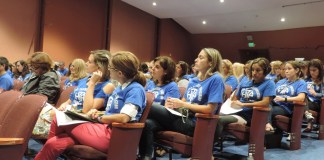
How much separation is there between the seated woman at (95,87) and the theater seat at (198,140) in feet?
1.84

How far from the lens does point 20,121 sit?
163 centimetres

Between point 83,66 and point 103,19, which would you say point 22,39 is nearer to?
point 103,19

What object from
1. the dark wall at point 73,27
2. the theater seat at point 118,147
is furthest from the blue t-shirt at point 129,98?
the dark wall at point 73,27

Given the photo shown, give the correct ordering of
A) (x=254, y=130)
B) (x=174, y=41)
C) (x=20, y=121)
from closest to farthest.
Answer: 1. (x=20, y=121)
2. (x=254, y=130)
3. (x=174, y=41)

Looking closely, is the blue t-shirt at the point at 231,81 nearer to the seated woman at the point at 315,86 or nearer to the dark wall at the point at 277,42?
the seated woman at the point at 315,86

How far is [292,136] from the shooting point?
3750 millimetres

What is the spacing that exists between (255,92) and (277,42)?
8.37m

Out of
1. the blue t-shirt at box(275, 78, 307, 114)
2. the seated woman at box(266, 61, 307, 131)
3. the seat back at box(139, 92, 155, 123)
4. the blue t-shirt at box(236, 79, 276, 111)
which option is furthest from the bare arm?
the blue t-shirt at box(275, 78, 307, 114)

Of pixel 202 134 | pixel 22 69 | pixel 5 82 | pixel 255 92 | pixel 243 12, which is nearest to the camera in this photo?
pixel 202 134

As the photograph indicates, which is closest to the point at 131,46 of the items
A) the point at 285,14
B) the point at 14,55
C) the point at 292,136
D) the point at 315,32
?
the point at 14,55

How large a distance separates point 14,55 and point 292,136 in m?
6.67

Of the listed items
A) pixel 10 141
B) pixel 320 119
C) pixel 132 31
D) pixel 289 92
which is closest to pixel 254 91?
pixel 289 92

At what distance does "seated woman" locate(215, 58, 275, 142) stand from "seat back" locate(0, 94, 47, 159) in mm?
1907

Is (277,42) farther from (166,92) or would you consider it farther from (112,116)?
(112,116)
